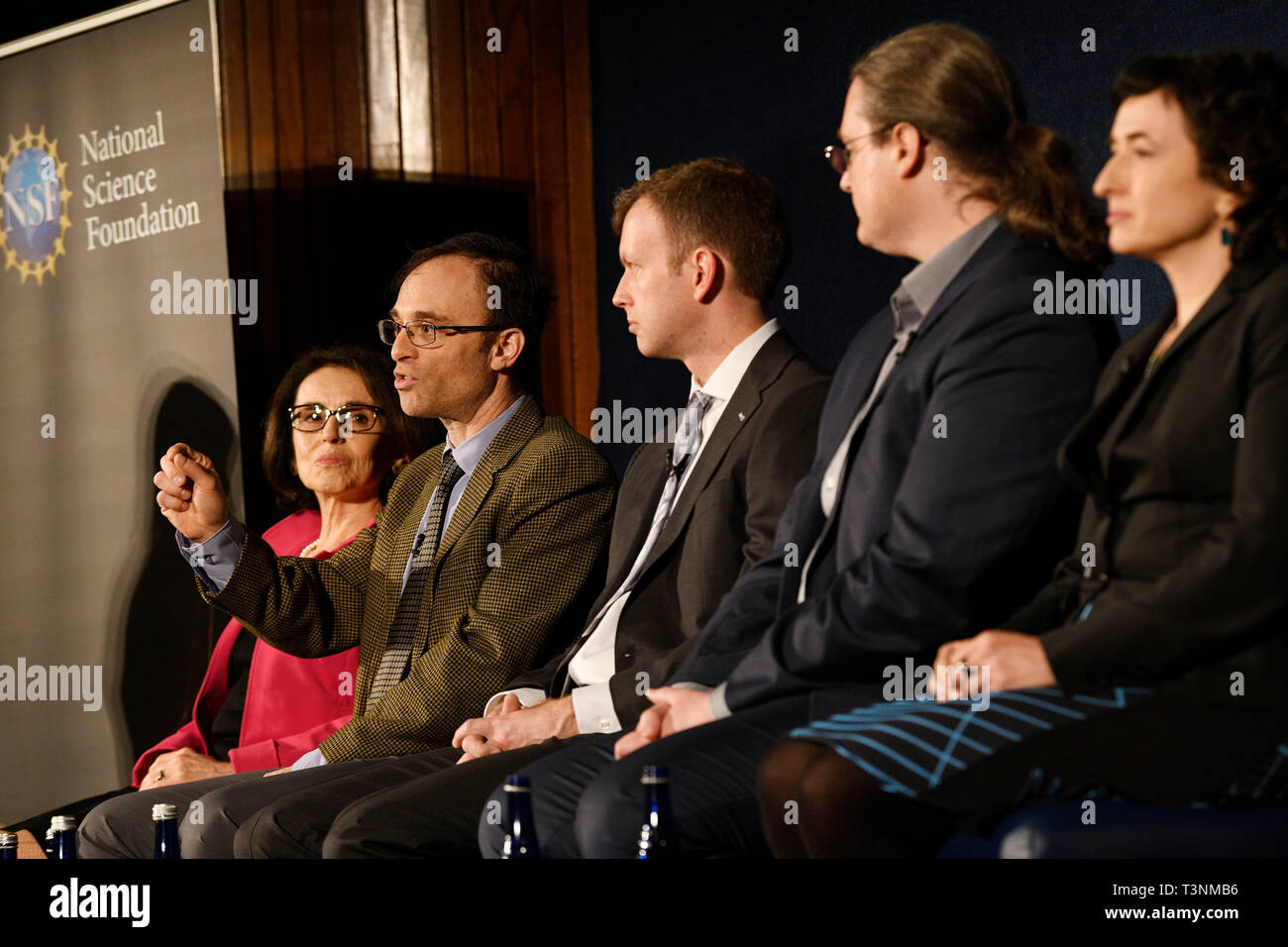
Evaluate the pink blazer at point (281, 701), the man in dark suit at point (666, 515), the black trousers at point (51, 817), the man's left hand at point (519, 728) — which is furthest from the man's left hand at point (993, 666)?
the black trousers at point (51, 817)

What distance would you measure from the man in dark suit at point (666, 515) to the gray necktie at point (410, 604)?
0.28 m

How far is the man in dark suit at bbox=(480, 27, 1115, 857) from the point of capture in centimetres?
180

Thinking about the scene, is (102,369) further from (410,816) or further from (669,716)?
(669,716)

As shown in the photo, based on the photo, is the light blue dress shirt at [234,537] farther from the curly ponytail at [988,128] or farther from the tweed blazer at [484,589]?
the curly ponytail at [988,128]

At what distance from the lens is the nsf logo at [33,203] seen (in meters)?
3.99

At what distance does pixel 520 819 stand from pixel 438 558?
93cm

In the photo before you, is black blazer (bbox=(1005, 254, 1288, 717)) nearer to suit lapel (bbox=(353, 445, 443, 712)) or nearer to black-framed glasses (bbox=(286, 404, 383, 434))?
suit lapel (bbox=(353, 445, 443, 712))

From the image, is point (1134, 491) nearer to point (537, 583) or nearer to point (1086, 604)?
point (1086, 604)

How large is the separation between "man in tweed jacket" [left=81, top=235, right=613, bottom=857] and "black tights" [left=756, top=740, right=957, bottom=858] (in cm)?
105

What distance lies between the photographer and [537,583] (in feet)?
8.87

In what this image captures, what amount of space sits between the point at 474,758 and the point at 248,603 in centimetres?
75

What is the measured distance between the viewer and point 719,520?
2.38m

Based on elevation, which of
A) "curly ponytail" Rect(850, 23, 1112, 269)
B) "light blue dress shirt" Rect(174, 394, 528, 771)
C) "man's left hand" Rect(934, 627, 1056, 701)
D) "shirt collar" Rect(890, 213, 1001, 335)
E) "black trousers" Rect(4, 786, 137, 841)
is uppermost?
"curly ponytail" Rect(850, 23, 1112, 269)

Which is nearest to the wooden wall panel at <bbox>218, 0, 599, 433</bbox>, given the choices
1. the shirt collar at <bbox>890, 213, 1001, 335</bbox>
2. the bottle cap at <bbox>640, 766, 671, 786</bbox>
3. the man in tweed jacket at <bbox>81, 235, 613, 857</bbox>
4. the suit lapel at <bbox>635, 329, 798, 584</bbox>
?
the man in tweed jacket at <bbox>81, 235, 613, 857</bbox>
